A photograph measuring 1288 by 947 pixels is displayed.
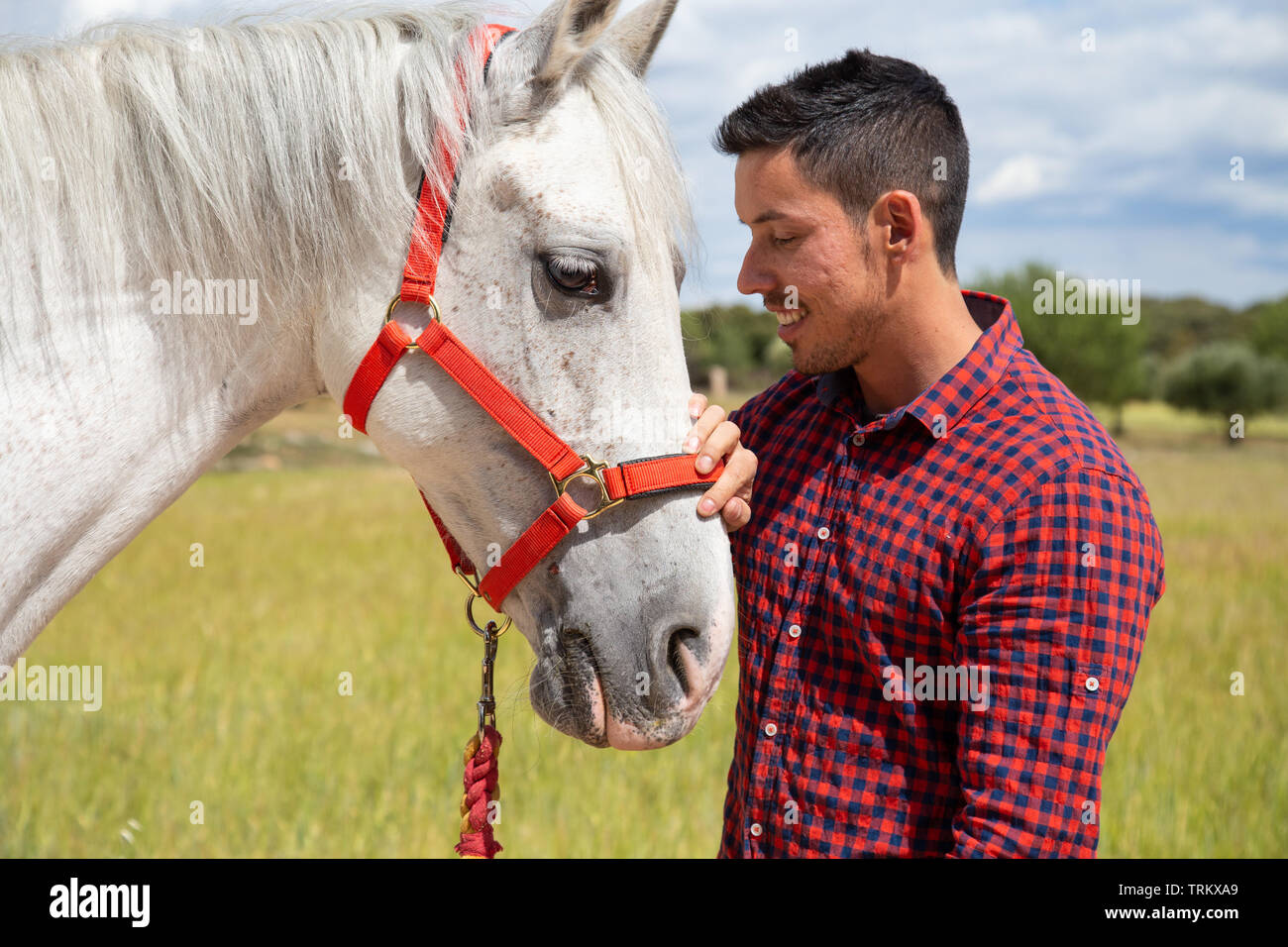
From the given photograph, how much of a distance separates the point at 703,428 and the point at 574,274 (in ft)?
A: 1.40

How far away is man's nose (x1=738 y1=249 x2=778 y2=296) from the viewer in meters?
1.99

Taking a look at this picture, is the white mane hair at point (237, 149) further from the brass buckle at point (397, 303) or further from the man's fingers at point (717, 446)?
the man's fingers at point (717, 446)

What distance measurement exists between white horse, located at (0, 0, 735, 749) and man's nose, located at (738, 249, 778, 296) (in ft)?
0.52

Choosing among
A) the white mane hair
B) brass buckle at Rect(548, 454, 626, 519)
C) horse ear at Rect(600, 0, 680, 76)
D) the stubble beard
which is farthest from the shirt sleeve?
horse ear at Rect(600, 0, 680, 76)

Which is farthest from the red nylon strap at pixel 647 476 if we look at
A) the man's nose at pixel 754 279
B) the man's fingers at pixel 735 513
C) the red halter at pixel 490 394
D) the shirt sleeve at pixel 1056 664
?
the shirt sleeve at pixel 1056 664

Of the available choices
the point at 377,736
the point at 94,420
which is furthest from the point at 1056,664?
the point at 377,736

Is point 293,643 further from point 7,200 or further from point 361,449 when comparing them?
point 361,449

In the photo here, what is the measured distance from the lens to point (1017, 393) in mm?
1882

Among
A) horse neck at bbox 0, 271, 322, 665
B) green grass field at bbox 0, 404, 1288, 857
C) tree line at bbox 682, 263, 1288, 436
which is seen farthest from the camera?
tree line at bbox 682, 263, 1288, 436

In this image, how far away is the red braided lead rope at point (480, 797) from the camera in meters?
2.03

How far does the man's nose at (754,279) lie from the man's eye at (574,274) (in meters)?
0.34

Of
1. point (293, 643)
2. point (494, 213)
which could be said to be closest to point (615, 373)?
point (494, 213)

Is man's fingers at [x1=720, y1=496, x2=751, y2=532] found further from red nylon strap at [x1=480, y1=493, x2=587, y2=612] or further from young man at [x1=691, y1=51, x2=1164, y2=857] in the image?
red nylon strap at [x1=480, y1=493, x2=587, y2=612]
